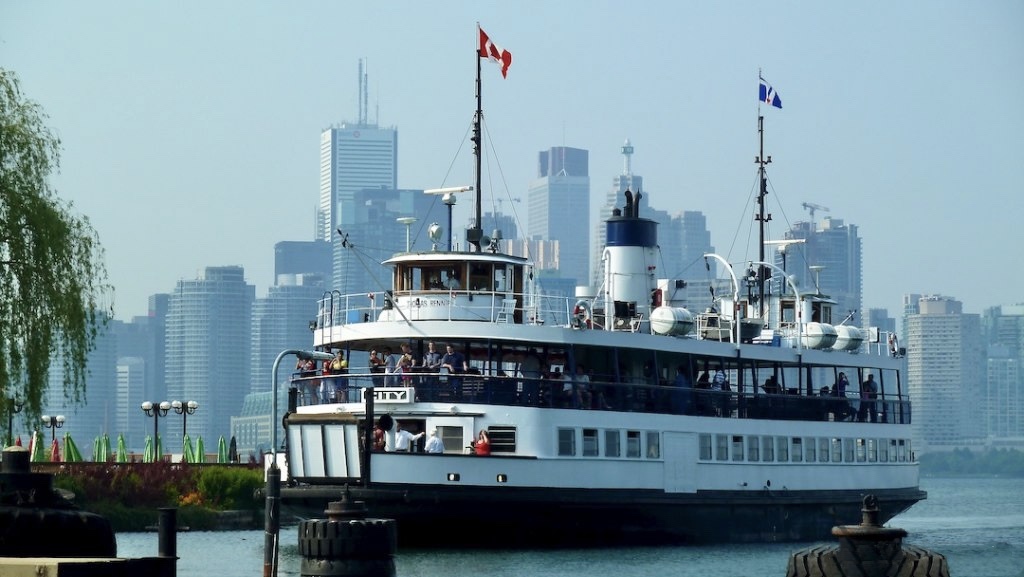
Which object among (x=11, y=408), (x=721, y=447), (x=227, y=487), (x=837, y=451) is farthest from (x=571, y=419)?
(x=227, y=487)

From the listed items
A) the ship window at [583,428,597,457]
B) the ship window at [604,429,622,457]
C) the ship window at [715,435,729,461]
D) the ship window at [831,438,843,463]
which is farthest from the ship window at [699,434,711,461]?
the ship window at [831,438,843,463]

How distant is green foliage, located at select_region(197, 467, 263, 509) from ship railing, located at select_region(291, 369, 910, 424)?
1405 cm

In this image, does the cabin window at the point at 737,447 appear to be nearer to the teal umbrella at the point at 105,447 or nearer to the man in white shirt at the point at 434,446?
the man in white shirt at the point at 434,446

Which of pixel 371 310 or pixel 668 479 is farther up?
pixel 371 310

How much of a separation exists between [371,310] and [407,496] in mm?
5812

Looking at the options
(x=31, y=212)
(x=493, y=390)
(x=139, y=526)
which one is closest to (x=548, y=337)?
(x=493, y=390)

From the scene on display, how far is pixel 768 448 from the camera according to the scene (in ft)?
154

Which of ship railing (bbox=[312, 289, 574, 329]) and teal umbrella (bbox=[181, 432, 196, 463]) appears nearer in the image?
ship railing (bbox=[312, 289, 574, 329])

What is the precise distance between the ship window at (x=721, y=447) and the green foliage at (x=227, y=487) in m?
17.2

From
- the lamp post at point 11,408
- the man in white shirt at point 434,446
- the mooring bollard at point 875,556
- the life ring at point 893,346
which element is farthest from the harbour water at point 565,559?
the mooring bollard at point 875,556

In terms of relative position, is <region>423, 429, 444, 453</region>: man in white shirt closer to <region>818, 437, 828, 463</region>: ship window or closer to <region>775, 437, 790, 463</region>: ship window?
<region>775, 437, 790, 463</region>: ship window

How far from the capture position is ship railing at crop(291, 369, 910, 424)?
3994 cm

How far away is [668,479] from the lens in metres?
43.4

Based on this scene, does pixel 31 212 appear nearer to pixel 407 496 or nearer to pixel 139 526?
pixel 407 496
